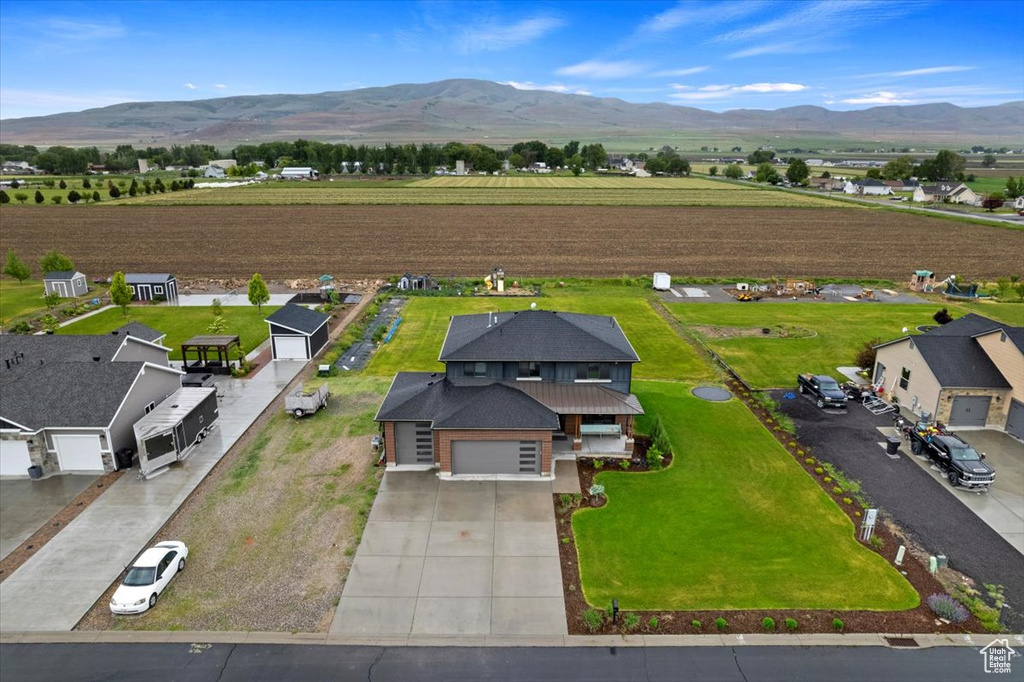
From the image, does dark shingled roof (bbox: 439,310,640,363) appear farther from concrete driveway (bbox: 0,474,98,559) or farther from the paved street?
concrete driveway (bbox: 0,474,98,559)

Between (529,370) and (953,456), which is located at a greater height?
(529,370)

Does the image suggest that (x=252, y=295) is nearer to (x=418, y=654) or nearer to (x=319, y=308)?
(x=319, y=308)

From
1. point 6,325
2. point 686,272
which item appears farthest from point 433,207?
point 6,325

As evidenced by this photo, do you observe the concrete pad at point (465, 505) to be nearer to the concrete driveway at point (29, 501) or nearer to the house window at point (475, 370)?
the house window at point (475, 370)

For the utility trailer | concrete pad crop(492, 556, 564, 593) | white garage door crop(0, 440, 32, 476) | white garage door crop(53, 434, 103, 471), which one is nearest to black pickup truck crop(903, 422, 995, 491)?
concrete pad crop(492, 556, 564, 593)

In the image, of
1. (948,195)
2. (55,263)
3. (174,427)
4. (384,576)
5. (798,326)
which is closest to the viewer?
(384,576)

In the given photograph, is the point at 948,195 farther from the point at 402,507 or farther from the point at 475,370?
the point at 402,507

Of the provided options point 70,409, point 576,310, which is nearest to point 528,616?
point 70,409
